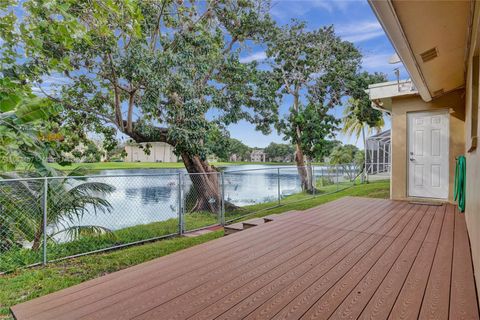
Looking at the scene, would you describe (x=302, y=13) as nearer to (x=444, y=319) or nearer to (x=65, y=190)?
(x=65, y=190)

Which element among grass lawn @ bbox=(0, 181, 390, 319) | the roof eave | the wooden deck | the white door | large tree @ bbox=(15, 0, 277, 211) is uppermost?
large tree @ bbox=(15, 0, 277, 211)

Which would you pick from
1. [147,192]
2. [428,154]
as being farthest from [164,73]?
[428,154]

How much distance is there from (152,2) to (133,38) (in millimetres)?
1248

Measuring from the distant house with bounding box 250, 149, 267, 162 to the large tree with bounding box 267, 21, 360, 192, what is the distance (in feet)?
33.5

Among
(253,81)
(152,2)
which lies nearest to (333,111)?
(253,81)

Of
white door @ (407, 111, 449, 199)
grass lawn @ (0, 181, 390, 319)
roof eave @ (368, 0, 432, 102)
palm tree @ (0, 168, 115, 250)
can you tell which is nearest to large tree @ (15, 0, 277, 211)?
palm tree @ (0, 168, 115, 250)

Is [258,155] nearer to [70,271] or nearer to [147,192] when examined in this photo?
[147,192]

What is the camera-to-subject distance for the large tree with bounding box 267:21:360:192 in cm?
1348

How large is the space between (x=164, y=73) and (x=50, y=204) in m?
3.77

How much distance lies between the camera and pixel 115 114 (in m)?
7.88

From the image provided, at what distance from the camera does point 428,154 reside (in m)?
6.28

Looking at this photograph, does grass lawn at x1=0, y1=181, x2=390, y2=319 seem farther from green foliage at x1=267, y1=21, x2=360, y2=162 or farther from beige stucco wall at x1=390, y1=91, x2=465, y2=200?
green foliage at x1=267, y1=21, x2=360, y2=162

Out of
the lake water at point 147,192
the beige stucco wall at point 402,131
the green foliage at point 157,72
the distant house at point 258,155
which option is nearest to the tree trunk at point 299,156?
the lake water at point 147,192

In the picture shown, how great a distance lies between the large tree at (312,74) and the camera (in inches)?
531
